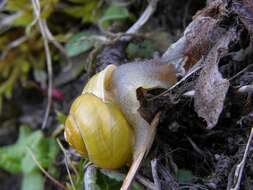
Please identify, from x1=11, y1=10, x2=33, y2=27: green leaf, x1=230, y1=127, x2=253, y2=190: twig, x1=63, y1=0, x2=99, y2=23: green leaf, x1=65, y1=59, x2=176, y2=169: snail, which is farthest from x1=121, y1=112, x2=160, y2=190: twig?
x1=11, y1=10, x2=33, y2=27: green leaf

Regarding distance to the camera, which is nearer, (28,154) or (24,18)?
(28,154)

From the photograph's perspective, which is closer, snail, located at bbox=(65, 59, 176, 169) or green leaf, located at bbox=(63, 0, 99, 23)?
snail, located at bbox=(65, 59, 176, 169)

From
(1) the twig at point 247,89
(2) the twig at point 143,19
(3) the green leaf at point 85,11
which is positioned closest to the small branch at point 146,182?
(1) the twig at point 247,89

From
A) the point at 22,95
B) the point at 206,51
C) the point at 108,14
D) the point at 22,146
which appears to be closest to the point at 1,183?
the point at 22,146

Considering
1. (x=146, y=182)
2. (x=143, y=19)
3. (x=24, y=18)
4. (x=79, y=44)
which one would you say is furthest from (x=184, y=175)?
(x=24, y=18)

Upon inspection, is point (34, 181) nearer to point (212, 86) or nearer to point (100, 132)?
point (100, 132)

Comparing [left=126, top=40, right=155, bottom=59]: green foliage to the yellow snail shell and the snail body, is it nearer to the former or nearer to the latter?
the snail body
